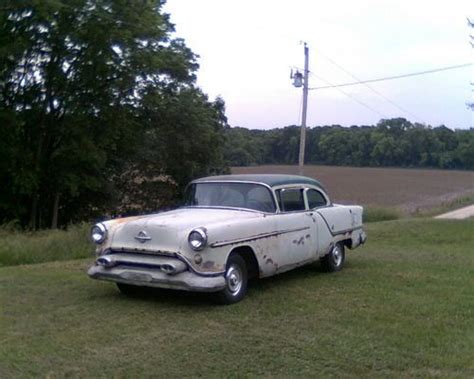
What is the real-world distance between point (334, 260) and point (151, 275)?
144 inches

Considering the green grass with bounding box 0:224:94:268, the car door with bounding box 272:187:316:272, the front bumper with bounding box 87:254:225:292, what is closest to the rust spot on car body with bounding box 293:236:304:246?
the car door with bounding box 272:187:316:272

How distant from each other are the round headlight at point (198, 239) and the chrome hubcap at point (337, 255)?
3342 millimetres

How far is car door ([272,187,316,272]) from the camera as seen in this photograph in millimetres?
8062

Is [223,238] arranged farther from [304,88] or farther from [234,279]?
[304,88]

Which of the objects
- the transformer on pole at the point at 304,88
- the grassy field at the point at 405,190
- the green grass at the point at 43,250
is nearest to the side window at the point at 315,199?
the green grass at the point at 43,250

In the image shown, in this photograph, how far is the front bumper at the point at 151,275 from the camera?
22.4 feet

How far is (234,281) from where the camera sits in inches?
288

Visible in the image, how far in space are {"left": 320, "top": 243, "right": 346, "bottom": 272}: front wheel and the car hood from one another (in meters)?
2.07

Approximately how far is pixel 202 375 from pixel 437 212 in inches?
1244

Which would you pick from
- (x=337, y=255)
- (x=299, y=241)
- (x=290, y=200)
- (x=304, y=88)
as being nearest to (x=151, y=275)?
(x=299, y=241)

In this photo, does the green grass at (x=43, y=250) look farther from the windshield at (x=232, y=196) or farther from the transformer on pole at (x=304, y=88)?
the transformer on pole at (x=304, y=88)

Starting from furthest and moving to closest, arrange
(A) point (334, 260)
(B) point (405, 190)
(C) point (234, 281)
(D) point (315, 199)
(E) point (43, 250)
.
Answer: (B) point (405, 190), (E) point (43, 250), (A) point (334, 260), (D) point (315, 199), (C) point (234, 281)

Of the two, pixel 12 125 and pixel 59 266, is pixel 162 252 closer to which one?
pixel 59 266

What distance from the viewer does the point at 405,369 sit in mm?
5121
